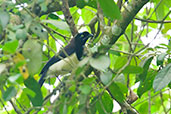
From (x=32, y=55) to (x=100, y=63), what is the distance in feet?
1.30

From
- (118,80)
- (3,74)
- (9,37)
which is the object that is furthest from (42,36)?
(118,80)

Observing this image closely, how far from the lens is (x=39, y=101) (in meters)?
2.44

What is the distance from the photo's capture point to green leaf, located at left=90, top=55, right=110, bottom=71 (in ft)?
6.99

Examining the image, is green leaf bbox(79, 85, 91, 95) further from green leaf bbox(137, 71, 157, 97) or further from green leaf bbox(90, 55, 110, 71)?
green leaf bbox(137, 71, 157, 97)

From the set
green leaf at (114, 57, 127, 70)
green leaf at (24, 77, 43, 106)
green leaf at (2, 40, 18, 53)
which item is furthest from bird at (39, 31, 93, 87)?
green leaf at (2, 40, 18, 53)

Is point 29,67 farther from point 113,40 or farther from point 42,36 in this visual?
point 113,40

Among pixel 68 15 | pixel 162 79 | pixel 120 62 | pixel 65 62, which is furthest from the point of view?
pixel 65 62

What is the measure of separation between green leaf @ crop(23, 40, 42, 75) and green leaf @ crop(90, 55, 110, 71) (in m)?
0.31

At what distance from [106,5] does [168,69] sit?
0.87m

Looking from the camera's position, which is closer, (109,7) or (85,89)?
(85,89)

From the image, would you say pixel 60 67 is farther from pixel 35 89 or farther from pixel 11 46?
pixel 11 46

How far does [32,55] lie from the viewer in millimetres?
2080

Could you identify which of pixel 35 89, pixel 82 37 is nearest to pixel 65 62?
pixel 82 37

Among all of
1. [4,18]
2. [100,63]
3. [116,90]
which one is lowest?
[116,90]
